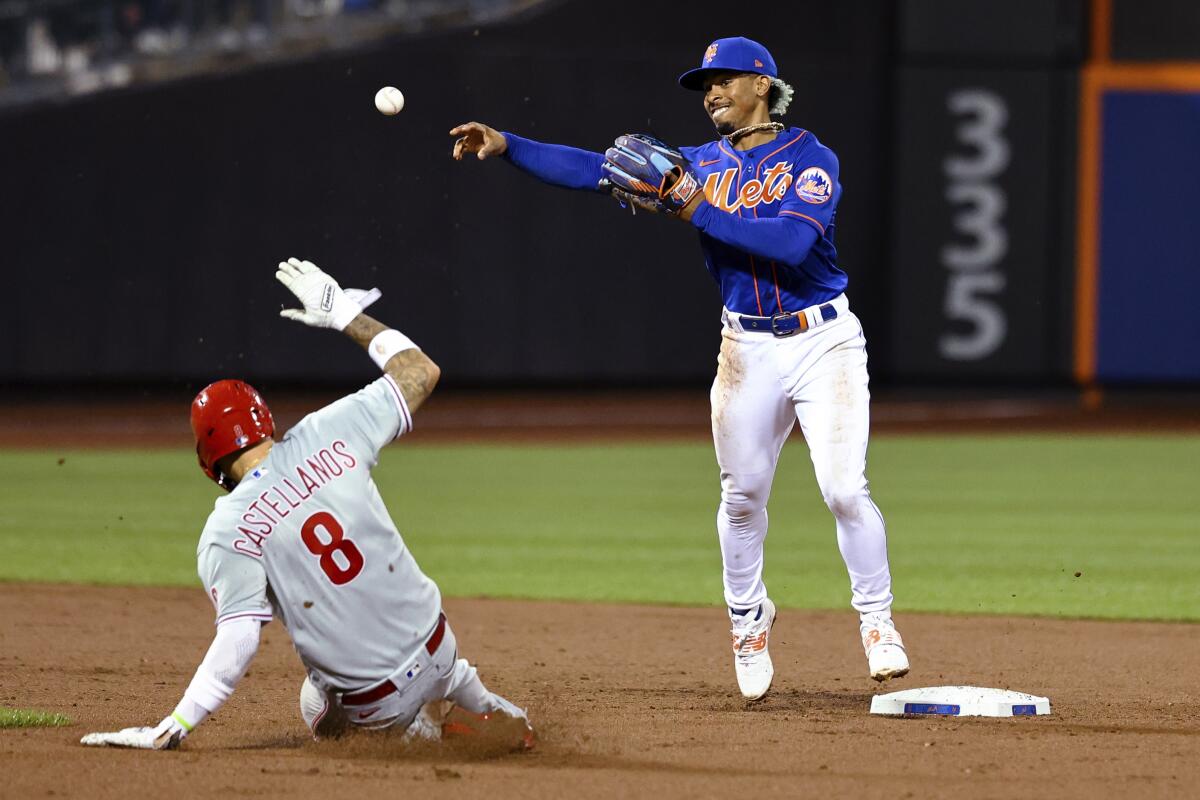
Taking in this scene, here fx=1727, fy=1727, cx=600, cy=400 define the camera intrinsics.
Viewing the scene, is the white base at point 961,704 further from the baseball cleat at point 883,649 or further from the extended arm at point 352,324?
the extended arm at point 352,324

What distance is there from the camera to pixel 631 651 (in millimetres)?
6781

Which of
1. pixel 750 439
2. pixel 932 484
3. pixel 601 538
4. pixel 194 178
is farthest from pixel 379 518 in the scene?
pixel 194 178

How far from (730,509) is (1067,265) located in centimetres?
1447

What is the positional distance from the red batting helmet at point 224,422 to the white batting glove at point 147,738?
2.24 ft

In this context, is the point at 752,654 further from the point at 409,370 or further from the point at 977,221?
the point at 977,221

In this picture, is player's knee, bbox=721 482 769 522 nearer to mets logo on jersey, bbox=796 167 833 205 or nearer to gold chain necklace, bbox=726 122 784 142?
mets logo on jersey, bbox=796 167 833 205

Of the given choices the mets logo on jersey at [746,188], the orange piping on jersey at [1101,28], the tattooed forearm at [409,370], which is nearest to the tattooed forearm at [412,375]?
the tattooed forearm at [409,370]

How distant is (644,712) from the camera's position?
537 centimetres

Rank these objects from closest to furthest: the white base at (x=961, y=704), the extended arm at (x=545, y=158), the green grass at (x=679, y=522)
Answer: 1. the white base at (x=961, y=704)
2. the extended arm at (x=545, y=158)
3. the green grass at (x=679, y=522)

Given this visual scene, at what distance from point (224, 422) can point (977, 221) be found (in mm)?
15852

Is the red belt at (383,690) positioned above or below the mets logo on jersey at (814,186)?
below

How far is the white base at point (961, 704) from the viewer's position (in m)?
5.27

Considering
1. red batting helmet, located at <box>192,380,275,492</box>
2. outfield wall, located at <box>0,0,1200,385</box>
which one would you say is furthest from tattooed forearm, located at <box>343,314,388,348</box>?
outfield wall, located at <box>0,0,1200,385</box>

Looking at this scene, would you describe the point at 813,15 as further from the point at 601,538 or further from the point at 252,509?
the point at 252,509
